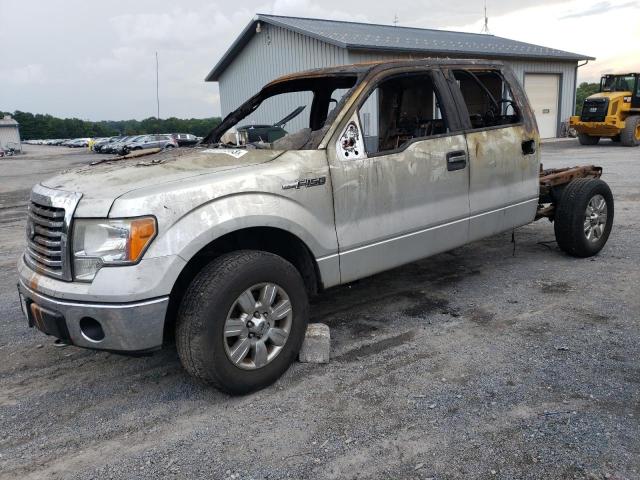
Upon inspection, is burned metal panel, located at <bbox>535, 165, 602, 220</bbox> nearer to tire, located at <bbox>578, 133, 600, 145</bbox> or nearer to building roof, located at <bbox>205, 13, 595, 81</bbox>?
building roof, located at <bbox>205, 13, 595, 81</bbox>

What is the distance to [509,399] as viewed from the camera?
10.1ft

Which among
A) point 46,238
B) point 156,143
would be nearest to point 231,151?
point 46,238

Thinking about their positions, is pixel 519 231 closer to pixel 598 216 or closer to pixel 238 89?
pixel 598 216

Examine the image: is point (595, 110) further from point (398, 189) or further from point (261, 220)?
point (261, 220)

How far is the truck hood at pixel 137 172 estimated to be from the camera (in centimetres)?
291

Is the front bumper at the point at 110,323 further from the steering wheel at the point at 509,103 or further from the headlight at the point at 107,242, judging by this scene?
the steering wheel at the point at 509,103

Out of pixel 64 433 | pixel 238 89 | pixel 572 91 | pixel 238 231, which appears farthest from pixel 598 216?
pixel 572 91

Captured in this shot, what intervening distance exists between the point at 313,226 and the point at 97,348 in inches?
55.7

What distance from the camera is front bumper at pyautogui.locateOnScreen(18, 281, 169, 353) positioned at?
2.83 meters

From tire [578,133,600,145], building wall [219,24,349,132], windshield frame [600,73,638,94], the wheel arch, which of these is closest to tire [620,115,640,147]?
windshield frame [600,73,638,94]

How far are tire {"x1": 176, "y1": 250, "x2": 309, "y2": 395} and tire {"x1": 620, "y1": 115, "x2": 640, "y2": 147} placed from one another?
20328mm

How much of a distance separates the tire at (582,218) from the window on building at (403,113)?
1641 millimetres

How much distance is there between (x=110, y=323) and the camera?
9.32ft

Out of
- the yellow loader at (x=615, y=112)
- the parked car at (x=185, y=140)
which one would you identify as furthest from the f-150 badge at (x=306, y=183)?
the yellow loader at (x=615, y=112)
